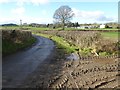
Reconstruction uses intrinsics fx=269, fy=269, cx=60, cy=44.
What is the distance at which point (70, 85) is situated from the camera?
12.6m

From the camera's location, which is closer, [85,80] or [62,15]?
[85,80]

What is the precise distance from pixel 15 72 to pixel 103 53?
483 inches

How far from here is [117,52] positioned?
2680 centimetres

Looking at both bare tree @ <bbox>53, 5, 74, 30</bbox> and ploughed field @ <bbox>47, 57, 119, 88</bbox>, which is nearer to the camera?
ploughed field @ <bbox>47, 57, 119, 88</bbox>

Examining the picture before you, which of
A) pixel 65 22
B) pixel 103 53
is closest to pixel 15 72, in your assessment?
pixel 103 53

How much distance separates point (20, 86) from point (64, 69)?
18.1ft

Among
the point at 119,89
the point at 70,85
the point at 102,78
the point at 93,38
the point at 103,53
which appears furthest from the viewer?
the point at 93,38

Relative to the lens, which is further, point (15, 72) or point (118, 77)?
point (15, 72)

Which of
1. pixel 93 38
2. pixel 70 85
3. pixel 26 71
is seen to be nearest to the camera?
pixel 70 85

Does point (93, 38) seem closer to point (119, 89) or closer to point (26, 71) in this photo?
point (26, 71)

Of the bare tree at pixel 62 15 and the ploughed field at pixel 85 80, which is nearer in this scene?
the ploughed field at pixel 85 80

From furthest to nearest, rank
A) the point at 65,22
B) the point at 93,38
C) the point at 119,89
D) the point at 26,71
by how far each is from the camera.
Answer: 1. the point at 65,22
2. the point at 93,38
3. the point at 26,71
4. the point at 119,89

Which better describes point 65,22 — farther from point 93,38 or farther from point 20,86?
point 20,86

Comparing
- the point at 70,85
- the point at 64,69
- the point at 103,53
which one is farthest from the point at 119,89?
the point at 103,53
